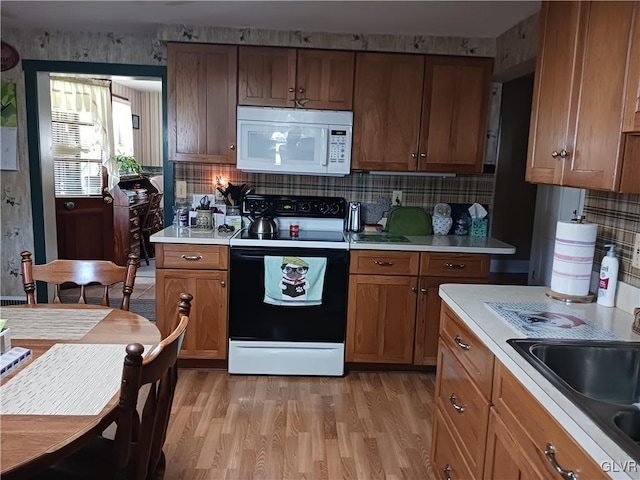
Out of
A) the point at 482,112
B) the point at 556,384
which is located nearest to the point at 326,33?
the point at 482,112

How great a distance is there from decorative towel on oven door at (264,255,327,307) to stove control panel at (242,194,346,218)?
0.61 metres

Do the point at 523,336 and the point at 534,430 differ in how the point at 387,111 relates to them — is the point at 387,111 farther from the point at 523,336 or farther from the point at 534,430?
the point at 534,430

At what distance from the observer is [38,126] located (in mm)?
3812

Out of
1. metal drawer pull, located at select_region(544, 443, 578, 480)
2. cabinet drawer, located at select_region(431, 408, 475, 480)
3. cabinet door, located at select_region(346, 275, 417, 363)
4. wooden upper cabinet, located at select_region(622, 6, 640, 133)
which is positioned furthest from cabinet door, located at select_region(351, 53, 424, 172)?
metal drawer pull, located at select_region(544, 443, 578, 480)

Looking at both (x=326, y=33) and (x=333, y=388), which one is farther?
(x=326, y=33)

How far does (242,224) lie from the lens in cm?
349

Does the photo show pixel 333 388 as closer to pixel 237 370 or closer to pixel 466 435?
pixel 237 370

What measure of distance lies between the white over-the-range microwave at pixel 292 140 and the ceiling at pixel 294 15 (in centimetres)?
55

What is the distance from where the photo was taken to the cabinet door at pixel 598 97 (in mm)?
1448

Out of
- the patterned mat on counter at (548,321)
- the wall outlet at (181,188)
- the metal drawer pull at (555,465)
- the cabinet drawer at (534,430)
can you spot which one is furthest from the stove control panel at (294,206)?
the metal drawer pull at (555,465)

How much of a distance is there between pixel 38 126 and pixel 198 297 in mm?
2025

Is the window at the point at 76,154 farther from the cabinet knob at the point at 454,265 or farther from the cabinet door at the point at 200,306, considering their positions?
the cabinet knob at the point at 454,265

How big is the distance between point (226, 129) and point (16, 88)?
1819 millimetres

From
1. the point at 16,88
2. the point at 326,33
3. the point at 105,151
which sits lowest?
the point at 105,151
